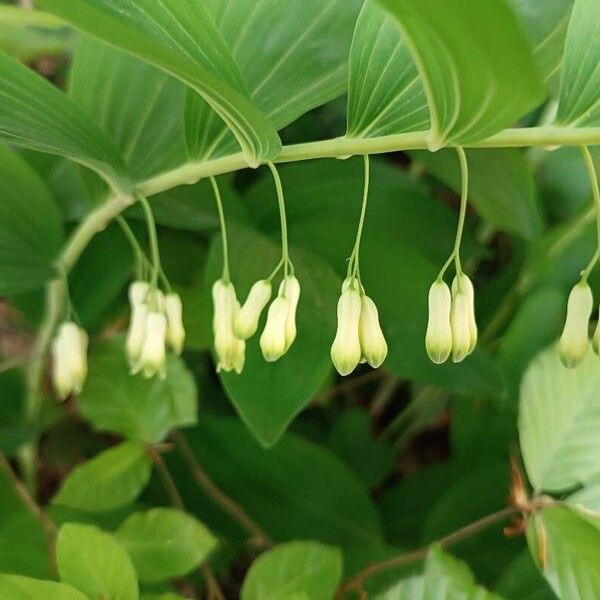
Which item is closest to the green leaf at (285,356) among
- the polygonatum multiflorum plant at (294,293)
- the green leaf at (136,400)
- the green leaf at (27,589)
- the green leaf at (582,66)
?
the polygonatum multiflorum plant at (294,293)

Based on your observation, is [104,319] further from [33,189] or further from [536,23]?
[536,23]

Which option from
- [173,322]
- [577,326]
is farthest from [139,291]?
[577,326]

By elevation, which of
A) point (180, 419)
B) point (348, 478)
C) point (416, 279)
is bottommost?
point (348, 478)

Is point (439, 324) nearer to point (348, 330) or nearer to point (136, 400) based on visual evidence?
point (348, 330)

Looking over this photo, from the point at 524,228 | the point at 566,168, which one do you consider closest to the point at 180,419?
the point at 524,228

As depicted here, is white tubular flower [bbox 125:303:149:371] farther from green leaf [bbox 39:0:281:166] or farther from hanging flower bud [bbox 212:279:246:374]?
green leaf [bbox 39:0:281:166]

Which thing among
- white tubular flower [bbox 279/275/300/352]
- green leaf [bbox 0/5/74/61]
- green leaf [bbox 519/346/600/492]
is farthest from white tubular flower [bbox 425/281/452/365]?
green leaf [bbox 0/5/74/61]
